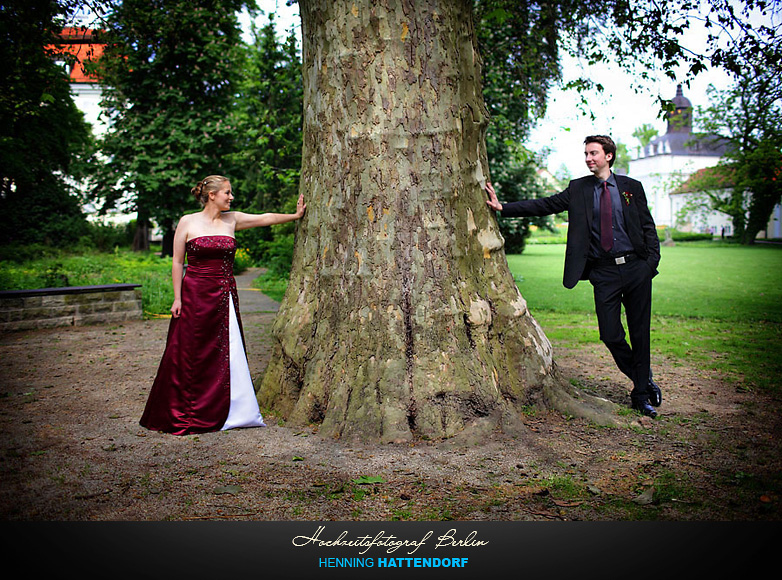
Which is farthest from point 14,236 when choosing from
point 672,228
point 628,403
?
point 672,228

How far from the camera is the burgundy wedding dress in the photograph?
5004 mm

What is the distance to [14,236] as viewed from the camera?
24.3 metres

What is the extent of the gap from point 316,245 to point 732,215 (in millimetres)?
9683

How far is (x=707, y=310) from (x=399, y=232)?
11.2 meters

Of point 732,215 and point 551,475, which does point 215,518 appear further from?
point 732,215

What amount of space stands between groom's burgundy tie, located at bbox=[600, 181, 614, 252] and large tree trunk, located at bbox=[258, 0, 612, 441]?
1.02 metres

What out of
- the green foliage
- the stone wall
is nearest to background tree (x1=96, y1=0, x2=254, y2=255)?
the green foliage

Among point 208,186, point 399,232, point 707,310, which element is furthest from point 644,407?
point 707,310

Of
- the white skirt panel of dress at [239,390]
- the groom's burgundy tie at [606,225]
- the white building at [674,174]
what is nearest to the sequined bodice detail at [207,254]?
the white skirt panel of dress at [239,390]

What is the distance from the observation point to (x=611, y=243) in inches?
195

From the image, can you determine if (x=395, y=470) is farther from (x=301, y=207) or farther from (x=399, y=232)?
(x=301, y=207)

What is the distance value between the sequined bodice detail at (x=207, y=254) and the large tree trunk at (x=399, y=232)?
89 cm

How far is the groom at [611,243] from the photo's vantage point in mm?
4953

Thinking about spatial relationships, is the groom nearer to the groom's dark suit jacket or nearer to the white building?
the groom's dark suit jacket
